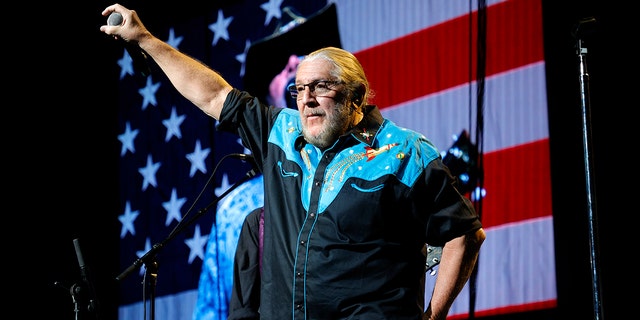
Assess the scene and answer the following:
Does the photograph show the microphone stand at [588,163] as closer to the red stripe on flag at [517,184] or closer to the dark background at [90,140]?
the dark background at [90,140]

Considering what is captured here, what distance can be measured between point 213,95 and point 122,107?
12.2 feet

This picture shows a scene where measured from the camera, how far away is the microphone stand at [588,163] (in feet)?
8.97

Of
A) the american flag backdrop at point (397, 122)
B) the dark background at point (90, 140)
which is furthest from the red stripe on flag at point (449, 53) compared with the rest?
the dark background at point (90, 140)

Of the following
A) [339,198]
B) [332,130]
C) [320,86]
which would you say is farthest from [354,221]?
[320,86]

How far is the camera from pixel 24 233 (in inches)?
213

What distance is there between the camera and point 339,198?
224 centimetres

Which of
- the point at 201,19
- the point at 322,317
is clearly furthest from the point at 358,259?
the point at 201,19

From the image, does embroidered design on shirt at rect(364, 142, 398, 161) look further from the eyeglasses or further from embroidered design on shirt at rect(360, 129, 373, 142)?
the eyeglasses

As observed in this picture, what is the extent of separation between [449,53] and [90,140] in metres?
3.07

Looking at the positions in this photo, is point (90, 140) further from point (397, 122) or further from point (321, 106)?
point (321, 106)

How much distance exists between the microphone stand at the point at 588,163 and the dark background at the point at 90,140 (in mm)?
766

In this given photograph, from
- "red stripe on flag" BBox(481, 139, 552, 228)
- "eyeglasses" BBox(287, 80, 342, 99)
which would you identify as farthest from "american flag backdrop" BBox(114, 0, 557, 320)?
"eyeglasses" BBox(287, 80, 342, 99)

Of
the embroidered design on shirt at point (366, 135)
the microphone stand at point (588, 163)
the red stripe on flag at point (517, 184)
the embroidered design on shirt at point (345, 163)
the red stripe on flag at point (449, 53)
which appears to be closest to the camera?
the embroidered design on shirt at point (345, 163)

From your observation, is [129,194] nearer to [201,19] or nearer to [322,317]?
[201,19]
